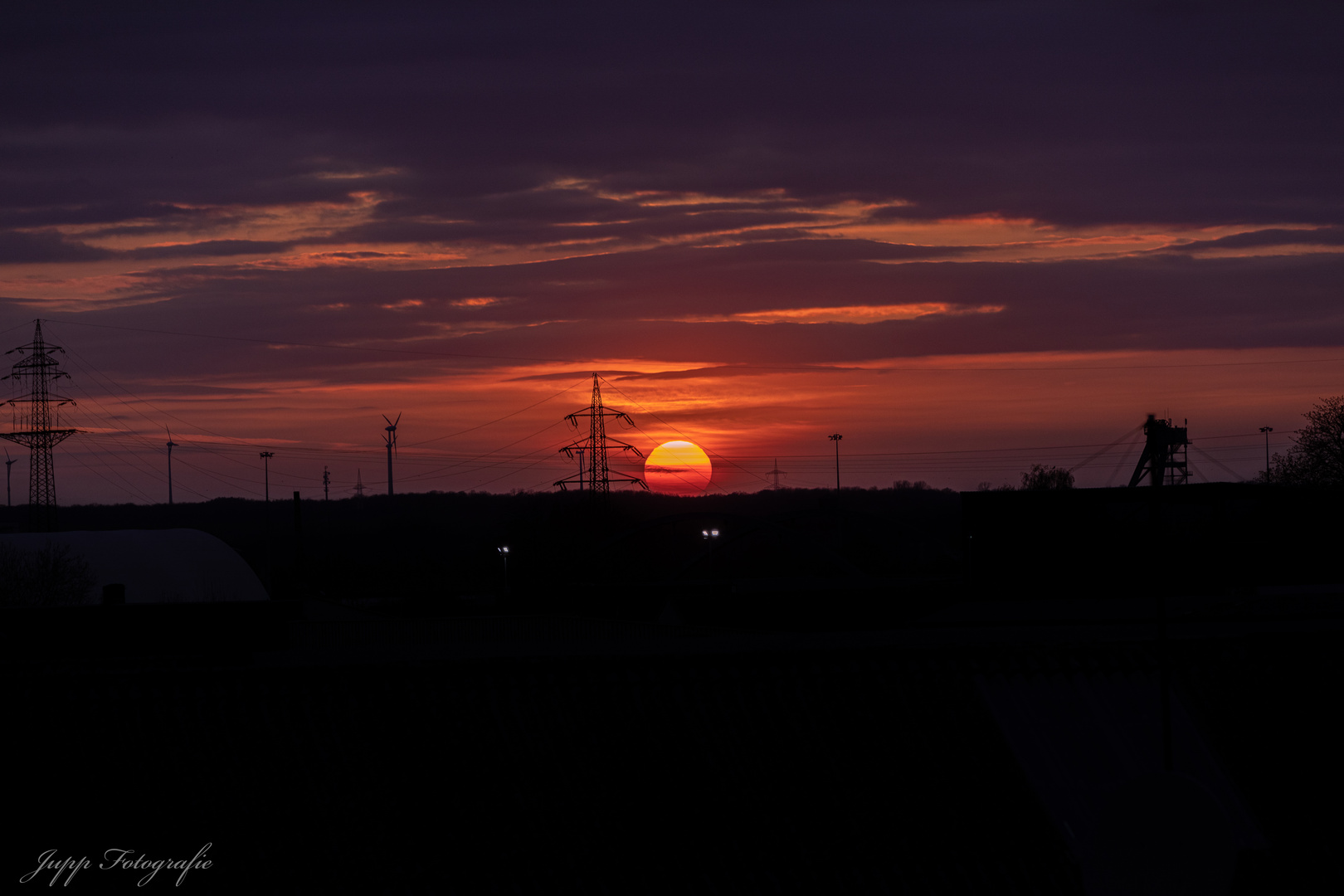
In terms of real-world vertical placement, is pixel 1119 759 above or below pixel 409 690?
below

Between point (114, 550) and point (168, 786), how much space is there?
55.2 meters

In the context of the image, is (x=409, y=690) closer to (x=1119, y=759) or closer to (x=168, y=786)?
(x=168, y=786)

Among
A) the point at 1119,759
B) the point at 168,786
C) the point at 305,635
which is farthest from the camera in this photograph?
the point at 305,635

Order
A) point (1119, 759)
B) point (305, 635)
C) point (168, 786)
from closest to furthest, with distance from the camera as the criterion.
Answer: point (168, 786) → point (1119, 759) → point (305, 635)

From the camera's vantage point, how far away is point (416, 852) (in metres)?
14.3

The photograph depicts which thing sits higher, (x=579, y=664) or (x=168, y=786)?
(x=579, y=664)

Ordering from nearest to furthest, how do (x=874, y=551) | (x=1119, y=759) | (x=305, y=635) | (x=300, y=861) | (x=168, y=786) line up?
(x=300, y=861) → (x=168, y=786) → (x=1119, y=759) → (x=305, y=635) → (x=874, y=551)

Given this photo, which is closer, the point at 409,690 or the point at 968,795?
the point at 968,795

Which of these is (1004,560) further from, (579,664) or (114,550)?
(114,550)

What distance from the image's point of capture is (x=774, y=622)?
54.5 metres

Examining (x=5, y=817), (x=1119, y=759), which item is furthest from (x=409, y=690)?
(x=1119, y=759)

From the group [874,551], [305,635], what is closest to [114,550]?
[305,635]

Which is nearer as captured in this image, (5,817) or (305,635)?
(5,817)

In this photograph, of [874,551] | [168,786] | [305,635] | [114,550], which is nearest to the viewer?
[168,786]
